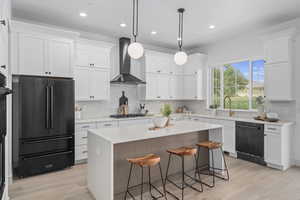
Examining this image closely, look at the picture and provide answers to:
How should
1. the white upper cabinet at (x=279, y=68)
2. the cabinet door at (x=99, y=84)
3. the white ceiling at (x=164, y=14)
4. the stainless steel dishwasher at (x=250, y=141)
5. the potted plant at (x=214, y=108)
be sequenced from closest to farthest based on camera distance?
the white ceiling at (x=164, y=14)
the white upper cabinet at (x=279, y=68)
the stainless steel dishwasher at (x=250, y=141)
the cabinet door at (x=99, y=84)
the potted plant at (x=214, y=108)

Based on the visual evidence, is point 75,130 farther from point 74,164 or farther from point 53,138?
point 74,164

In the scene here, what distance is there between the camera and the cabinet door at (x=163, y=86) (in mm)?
5559

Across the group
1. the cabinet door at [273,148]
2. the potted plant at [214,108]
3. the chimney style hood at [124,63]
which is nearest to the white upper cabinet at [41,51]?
the chimney style hood at [124,63]

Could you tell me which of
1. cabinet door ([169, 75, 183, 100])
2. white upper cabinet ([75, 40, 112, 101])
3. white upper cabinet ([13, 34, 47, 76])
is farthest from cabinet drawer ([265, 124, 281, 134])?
white upper cabinet ([13, 34, 47, 76])

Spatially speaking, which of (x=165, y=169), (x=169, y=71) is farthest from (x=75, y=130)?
(x=169, y=71)

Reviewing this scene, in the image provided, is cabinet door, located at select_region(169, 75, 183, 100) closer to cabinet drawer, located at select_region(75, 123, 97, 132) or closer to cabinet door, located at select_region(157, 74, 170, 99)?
cabinet door, located at select_region(157, 74, 170, 99)

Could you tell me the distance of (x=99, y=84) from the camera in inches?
177

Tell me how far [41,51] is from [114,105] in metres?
2.19

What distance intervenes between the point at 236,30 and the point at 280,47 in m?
1.10

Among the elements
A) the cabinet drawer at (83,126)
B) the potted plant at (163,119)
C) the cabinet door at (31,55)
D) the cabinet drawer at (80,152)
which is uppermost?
the cabinet door at (31,55)

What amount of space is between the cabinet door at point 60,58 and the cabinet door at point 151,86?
2.19 meters

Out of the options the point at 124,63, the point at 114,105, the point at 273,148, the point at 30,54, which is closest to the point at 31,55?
the point at 30,54

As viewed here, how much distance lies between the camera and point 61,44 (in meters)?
3.77

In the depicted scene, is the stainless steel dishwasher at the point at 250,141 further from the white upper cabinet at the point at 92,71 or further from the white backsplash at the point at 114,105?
the white upper cabinet at the point at 92,71
